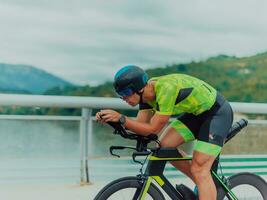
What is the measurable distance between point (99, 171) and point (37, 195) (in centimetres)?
94

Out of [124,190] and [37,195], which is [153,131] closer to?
[124,190]

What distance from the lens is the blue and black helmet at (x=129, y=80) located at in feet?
14.3

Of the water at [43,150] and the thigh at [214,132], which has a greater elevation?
the thigh at [214,132]

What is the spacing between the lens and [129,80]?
172 inches

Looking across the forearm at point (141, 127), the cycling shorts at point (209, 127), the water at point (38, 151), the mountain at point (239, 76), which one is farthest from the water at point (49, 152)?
the mountain at point (239, 76)

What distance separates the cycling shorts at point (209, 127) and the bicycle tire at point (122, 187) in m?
0.50

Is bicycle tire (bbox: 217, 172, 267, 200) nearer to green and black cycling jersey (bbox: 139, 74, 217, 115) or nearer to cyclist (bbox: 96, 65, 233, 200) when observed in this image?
cyclist (bbox: 96, 65, 233, 200)

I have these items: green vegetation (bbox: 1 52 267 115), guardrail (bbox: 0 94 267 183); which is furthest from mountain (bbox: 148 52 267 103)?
guardrail (bbox: 0 94 267 183)

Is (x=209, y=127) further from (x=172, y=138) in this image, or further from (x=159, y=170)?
(x=159, y=170)

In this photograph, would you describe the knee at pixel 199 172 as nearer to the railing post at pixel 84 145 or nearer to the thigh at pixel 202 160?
the thigh at pixel 202 160

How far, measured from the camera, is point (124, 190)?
14.8 feet

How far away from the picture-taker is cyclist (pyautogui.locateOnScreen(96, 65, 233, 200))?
441 centimetres

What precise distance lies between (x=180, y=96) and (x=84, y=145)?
3.27m

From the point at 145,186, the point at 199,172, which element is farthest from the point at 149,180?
the point at 199,172
